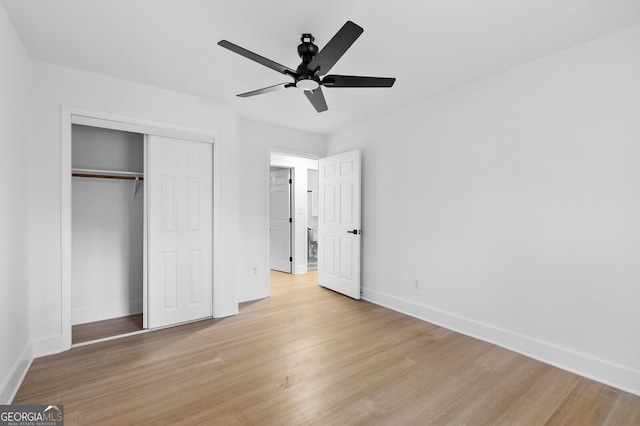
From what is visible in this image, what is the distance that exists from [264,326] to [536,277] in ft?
8.98

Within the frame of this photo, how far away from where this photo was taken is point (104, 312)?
3457 millimetres

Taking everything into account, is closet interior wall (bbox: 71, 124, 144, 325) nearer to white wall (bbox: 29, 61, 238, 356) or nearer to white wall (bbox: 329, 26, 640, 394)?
white wall (bbox: 29, 61, 238, 356)

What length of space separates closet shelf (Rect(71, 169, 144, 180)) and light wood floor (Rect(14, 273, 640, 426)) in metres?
1.79

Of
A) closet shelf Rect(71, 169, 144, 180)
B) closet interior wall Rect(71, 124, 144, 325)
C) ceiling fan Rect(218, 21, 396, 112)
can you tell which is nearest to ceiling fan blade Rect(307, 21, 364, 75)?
ceiling fan Rect(218, 21, 396, 112)

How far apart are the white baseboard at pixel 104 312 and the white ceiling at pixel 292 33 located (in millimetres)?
2605

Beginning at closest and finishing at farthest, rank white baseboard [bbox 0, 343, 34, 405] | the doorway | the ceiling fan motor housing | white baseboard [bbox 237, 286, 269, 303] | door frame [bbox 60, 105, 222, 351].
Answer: white baseboard [bbox 0, 343, 34, 405] → the ceiling fan motor housing → door frame [bbox 60, 105, 222, 351] → white baseboard [bbox 237, 286, 269, 303] → the doorway

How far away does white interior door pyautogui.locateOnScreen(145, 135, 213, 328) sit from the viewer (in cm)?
320

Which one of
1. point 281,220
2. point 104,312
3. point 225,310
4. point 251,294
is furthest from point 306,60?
point 281,220

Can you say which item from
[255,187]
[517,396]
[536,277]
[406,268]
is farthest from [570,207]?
[255,187]

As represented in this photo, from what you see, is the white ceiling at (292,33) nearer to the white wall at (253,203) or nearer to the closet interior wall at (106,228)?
the closet interior wall at (106,228)

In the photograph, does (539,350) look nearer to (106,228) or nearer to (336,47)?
(336,47)

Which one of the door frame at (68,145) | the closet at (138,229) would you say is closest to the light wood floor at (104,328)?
the closet at (138,229)

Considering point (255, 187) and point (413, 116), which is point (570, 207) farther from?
point (255, 187)

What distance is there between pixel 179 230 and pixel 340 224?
2.27m
